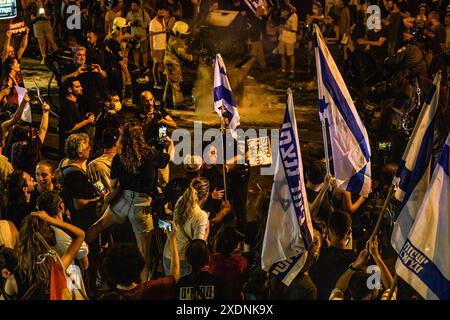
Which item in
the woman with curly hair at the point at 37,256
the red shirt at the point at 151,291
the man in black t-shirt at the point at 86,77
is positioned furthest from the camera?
the man in black t-shirt at the point at 86,77

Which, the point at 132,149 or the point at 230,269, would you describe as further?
the point at 132,149

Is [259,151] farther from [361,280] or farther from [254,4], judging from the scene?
[361,280]

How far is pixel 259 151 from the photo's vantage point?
14.5 m

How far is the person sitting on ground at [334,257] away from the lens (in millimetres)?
13039

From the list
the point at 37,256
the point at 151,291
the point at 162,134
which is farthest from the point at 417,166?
the point at 37,256

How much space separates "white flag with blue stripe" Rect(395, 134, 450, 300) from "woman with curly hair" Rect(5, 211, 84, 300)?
375cm

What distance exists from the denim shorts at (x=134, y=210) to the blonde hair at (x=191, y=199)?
321mm

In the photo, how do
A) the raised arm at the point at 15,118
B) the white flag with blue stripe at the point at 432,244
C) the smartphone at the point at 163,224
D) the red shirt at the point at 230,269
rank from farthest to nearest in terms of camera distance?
1. the raised arm at the point at 15,118
2. the smartphone at the point at 163,224
3. the red shirt at the point at 230,269
4. the white flag with blue stripe at the point at 432,244

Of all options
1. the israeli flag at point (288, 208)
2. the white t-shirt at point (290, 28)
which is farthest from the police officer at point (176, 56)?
the israeli flag at point (288, 208)

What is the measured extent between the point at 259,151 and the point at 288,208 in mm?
2624

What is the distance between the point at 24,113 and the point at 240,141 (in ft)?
8.21

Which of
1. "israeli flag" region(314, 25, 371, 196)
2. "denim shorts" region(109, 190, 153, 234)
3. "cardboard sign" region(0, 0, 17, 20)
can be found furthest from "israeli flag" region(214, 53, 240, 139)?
"cardboard sign" region(0, 0, 17, 20)

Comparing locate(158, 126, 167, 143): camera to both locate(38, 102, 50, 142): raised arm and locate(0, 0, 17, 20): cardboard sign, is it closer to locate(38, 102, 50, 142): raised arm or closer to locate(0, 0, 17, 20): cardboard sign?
locate(38, 102, 50, 142): raised arm

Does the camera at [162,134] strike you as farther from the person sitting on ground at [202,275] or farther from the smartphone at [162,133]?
the person sitting on ground at [202,275]
